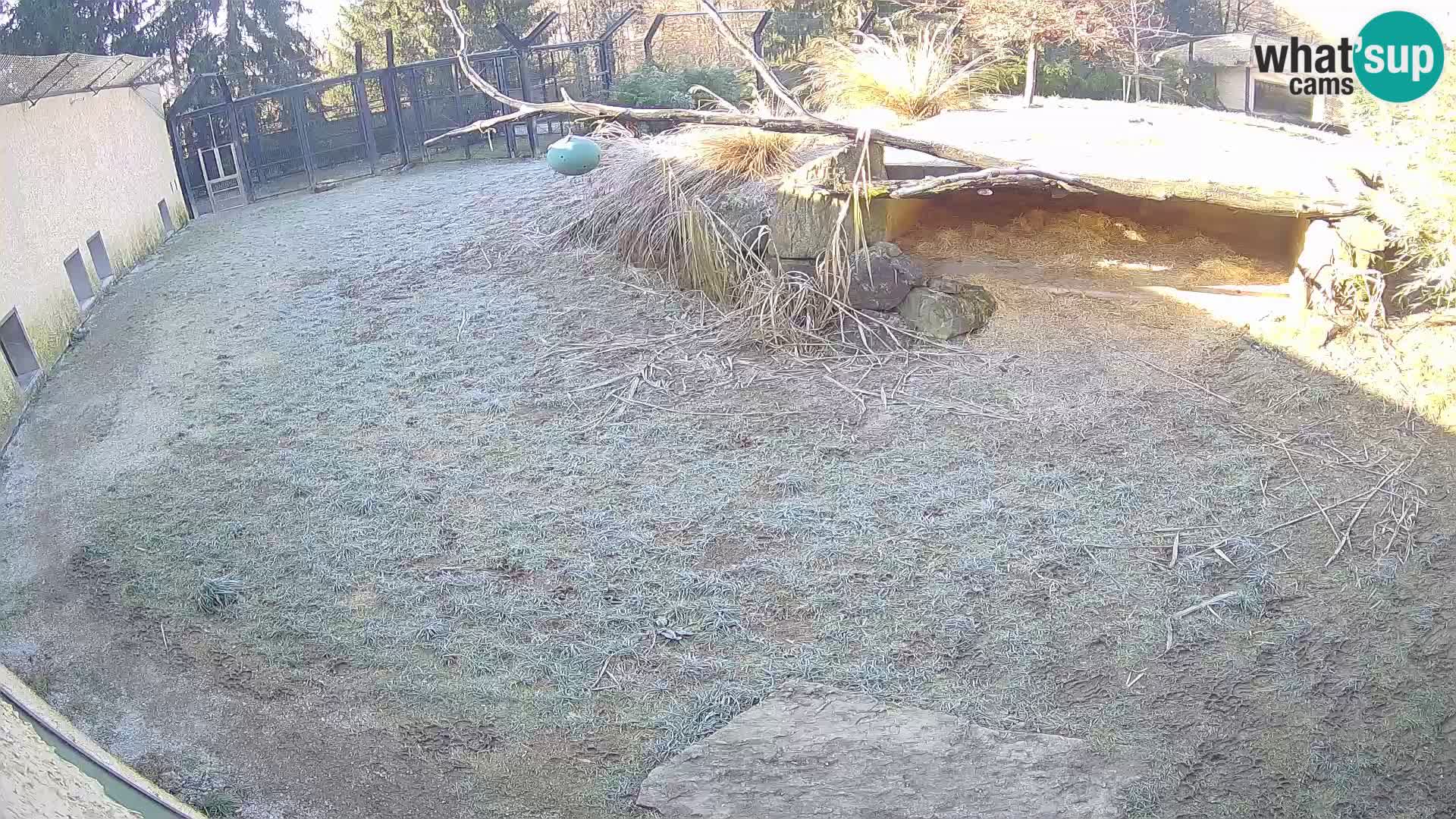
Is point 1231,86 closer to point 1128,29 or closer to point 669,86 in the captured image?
point 1128,29

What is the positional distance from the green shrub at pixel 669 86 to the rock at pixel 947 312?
25.6ft

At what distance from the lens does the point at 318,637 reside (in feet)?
12.3

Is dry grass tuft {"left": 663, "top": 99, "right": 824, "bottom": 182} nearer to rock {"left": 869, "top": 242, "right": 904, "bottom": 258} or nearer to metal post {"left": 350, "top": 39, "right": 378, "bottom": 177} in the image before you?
rock {"left": 869, "top": 242, "right": 904, "bottom": 258}

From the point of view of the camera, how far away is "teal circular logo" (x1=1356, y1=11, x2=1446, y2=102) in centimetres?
514

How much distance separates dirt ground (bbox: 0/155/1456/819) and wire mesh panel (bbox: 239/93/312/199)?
628 cm

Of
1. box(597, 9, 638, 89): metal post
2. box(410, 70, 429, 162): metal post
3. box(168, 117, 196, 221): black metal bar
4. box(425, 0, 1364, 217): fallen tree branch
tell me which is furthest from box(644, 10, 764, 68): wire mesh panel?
box(425, 0, 1364, 217): fallen tree branch

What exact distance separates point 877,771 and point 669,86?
39.1 feet

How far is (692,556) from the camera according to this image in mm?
4137

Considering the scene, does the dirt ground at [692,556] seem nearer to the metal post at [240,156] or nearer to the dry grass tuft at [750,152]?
the dry grass tuft at [750,152]

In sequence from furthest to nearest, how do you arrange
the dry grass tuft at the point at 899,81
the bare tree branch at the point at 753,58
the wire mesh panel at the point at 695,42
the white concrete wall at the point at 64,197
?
the wire mesh panel at the point at 695,42 → the dry grass tuft at the point at 899,81 → the white concrete wall at the point at 64,197 → the bare tree branch at the point at 753,58

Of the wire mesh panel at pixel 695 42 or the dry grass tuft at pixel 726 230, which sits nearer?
the dry grass tuft at pixel 726 230

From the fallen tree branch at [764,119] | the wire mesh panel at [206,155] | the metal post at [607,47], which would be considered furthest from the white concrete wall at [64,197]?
the metal post at [607,47]

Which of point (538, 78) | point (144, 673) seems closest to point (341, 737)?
point (144, 673)

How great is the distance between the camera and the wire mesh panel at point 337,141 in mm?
12658
